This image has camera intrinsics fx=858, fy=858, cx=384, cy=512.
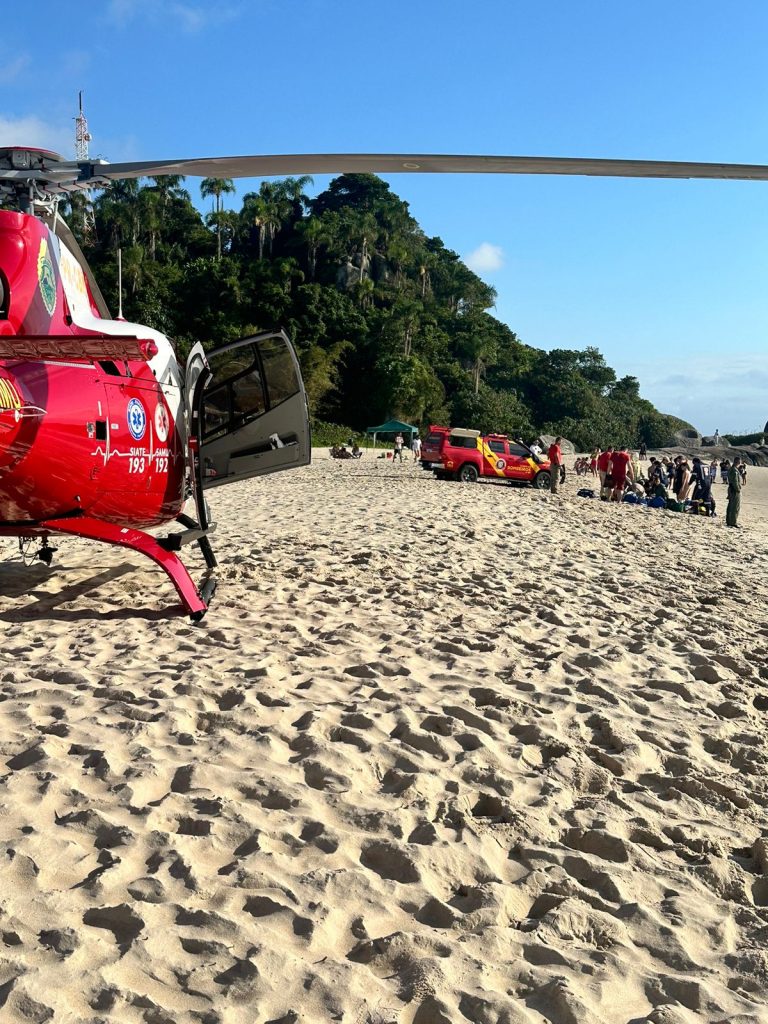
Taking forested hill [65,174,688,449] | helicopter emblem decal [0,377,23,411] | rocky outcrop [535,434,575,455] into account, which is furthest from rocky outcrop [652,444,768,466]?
helicopter emblem decal [0,377,23,411]

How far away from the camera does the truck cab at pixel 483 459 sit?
27250mm

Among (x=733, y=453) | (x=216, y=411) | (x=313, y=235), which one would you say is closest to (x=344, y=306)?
(x=313, y=235)

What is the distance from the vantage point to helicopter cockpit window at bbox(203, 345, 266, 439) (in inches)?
335

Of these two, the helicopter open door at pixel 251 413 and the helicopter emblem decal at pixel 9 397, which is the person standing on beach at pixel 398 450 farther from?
the helicopter emblem decal at pixel 9 397

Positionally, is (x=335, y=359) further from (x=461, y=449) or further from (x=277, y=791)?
(x=277, y=791)

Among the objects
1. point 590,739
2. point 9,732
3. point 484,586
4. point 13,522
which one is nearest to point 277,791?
point 9,732

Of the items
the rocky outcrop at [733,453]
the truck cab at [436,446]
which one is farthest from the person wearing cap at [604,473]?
the rocky outcrop at [733,453]

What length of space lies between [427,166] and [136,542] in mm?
3710

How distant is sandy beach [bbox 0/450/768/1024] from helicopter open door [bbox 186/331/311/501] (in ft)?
5.14

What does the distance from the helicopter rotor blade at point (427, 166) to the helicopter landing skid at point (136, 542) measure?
8.90ft

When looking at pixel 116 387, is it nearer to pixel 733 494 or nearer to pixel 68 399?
pixel 68 399

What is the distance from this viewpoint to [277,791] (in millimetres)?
3791

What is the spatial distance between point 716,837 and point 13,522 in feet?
17.1

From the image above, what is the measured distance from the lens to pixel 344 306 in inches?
3004
